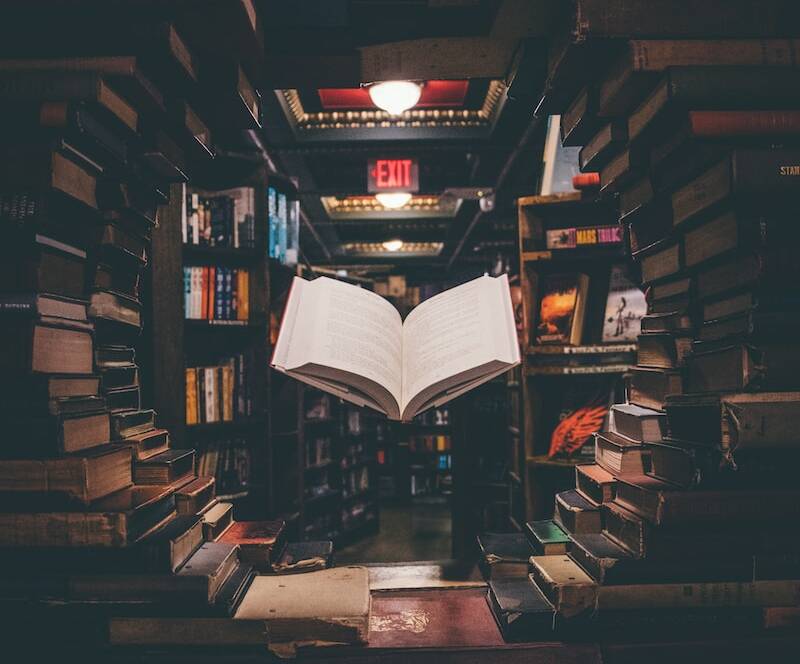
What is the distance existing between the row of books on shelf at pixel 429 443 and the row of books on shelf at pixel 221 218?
375cm

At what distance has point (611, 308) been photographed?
268cm

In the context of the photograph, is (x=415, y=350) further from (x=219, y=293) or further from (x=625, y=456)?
(x=219, y=293)

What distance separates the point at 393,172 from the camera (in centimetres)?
461

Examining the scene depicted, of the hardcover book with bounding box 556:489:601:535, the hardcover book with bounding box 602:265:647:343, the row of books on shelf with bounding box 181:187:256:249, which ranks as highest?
the row of books on shelf with bounding box 181:187:256:249

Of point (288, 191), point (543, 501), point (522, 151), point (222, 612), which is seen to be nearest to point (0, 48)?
point (222, 612)

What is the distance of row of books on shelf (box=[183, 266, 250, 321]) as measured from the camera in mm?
2564

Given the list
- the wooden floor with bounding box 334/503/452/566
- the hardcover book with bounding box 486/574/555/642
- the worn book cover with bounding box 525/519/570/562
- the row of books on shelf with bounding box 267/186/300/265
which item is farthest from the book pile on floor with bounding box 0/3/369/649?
the wooden floor with bounding box 334/503/452/566

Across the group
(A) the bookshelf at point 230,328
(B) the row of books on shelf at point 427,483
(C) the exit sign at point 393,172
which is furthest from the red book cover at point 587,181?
(B) the row of books on shelf at point 427,483

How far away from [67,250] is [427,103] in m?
3.47

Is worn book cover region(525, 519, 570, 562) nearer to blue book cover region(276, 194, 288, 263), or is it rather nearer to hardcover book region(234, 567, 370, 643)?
hardcover book region(234, 567, 370, 643)

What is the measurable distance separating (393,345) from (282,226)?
2072mm

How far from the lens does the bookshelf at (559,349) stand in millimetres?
2629

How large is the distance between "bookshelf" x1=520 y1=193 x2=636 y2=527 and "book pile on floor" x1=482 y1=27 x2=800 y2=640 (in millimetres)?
1715

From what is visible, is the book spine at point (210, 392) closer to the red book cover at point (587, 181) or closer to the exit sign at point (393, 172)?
the red book cover at point (587, 181)
